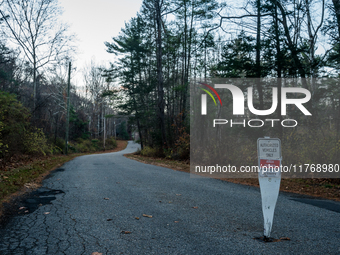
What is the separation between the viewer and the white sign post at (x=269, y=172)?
3643mm

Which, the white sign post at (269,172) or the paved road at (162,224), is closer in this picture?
the paved road at (162,224)

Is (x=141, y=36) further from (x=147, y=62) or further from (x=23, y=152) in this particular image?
(x=23, y=152)

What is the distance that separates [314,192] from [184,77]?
1717cm

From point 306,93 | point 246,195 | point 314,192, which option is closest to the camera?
point 246,195

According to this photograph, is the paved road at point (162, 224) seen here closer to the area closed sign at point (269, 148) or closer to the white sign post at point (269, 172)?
the white sign post at point (269, 172)

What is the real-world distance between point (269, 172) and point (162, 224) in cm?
201

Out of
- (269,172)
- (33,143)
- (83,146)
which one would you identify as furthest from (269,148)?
(83,146)

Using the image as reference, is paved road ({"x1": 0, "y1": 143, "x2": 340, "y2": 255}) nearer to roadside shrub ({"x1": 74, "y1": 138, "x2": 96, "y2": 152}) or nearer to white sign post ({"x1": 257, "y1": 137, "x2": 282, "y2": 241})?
white sign post ({"x1": 257, "y1": 137, "x2": 282, "y2": 241})

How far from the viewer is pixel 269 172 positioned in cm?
365

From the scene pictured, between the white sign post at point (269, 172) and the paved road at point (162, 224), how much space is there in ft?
1.40

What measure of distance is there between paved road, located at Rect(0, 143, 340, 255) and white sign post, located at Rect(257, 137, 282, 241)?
425 mm

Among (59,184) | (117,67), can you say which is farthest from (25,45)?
(59,184)

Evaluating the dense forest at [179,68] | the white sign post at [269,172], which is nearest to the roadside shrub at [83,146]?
the dense forest at [179,68]

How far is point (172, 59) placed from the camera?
25.7 metres
